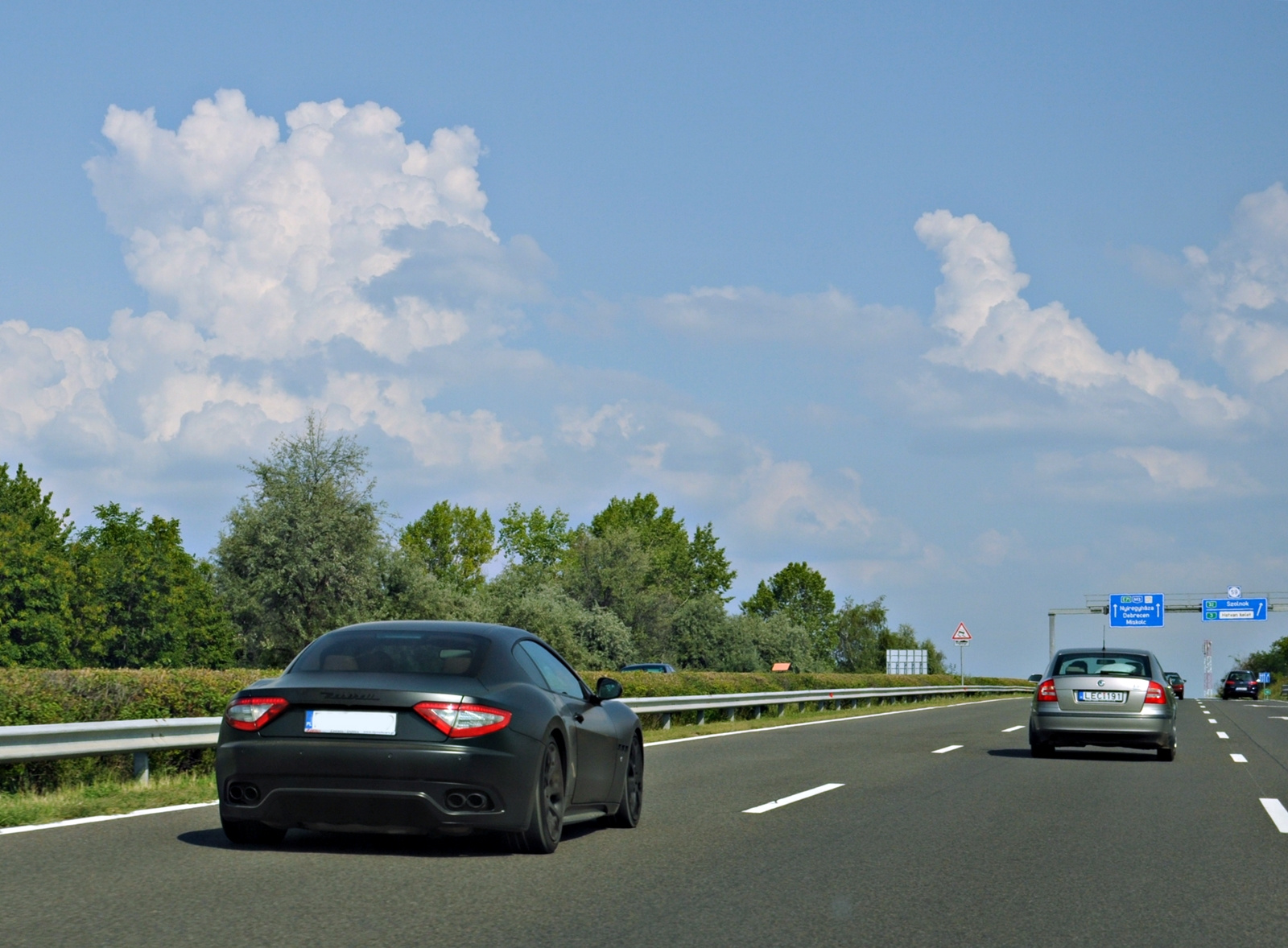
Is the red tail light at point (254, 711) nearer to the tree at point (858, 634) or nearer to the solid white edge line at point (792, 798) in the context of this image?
the solid white edge line at point (792, 798)

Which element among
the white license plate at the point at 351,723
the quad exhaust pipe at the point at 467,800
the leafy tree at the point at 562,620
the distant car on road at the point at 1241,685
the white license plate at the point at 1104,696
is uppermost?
the leafy tree at the point at 562,620

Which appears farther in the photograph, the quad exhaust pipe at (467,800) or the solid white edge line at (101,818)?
the solid white edge line at (101,818)

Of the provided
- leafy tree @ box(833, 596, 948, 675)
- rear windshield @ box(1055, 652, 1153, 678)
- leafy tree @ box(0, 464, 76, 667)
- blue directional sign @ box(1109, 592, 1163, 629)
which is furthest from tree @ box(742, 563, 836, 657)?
rear windshield @ box(1055, 652, 1153, 678)

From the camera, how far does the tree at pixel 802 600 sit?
422 ft

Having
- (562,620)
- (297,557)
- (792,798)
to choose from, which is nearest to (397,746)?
(792,798)

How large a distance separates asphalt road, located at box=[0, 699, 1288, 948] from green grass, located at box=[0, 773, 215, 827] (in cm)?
59

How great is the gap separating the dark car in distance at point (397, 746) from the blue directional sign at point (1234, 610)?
268ft

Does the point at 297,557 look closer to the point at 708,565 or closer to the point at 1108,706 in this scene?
the point at 1108,706

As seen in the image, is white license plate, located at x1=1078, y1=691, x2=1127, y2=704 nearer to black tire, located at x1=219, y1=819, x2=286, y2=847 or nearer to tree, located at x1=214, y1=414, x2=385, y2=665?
black tire, located at x1=219, y1=819, x2=286, y2=847

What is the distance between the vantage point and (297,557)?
4866 cm

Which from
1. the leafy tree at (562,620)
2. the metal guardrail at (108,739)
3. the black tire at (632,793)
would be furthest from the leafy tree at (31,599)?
the black tire at (632,793)

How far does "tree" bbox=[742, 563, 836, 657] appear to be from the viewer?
12862cm

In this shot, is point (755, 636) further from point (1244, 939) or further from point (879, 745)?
point (1244, 939)

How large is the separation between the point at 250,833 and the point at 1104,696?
12617mm
